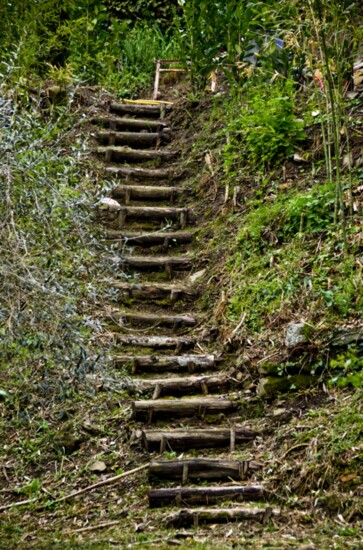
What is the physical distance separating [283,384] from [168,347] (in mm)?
1259

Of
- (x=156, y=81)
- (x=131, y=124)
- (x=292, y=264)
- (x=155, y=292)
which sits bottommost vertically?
(x=155, y=292)

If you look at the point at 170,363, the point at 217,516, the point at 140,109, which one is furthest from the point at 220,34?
the point at 217,516

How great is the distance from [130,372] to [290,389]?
125cm

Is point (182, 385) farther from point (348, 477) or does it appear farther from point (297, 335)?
point (348, 477)

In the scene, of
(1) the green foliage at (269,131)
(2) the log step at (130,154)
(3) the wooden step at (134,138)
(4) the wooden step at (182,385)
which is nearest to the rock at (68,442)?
(4) the wooden step at (182,385)

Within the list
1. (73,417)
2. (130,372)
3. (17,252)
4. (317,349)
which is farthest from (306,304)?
(17,252)

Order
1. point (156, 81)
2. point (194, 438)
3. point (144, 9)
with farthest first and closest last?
point (144, 9), point (156, 81), point (194, 438)

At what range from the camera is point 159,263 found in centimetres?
699

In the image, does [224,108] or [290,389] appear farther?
[224,108]

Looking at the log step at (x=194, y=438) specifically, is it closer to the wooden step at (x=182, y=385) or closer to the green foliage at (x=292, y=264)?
the wooden step at (x=182, y=385)

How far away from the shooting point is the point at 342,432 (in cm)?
433

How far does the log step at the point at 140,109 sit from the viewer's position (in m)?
9.40

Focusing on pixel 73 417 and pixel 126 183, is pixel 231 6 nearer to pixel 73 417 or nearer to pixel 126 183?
pixel 126 183

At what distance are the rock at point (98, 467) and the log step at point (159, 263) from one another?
7.99 feet
